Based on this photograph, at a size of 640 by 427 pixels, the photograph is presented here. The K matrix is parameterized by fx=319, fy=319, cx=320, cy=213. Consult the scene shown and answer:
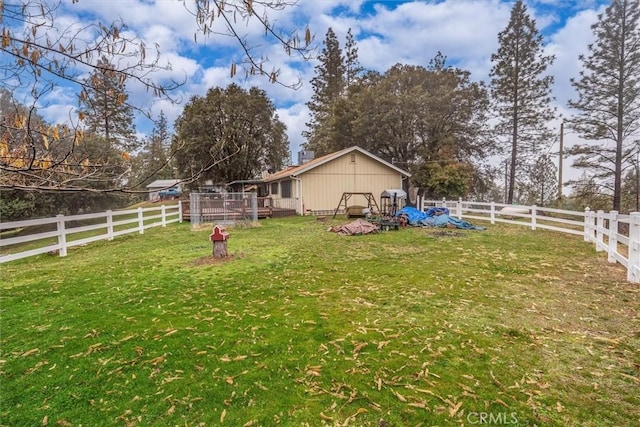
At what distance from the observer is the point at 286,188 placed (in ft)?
66.3

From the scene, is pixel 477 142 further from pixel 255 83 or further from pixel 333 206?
pixel 255 83

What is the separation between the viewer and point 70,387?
246 centimetres

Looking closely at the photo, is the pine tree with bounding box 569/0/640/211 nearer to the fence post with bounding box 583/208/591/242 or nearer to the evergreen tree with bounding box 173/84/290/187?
the fence post with bounding box 583/208/591/242

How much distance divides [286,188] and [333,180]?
3.18 metres

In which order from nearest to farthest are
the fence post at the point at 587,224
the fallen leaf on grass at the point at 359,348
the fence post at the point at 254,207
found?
the fallen leaf on grass at the point at 359,348
the fence post at the point at 587,224
the fence post at the point at 254,207

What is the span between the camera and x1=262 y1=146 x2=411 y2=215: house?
18469mm

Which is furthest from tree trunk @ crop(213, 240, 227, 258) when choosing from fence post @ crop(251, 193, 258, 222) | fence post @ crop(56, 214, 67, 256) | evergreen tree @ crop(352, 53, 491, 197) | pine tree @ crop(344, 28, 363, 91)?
pine tree @ crop(344, 28, 363, 91)

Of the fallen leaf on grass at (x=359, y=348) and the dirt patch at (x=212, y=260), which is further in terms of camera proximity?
the dirt patch at (x=212, y=260)

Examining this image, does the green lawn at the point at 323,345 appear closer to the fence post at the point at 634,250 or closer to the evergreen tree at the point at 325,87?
the fence post at the point at 634,250

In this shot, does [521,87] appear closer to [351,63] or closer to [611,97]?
[611,97]

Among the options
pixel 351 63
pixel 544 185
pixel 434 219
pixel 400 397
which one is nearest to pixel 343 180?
pixel 434 219

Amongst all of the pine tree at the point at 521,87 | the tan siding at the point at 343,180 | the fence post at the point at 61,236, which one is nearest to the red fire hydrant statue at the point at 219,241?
the fence post at the point at 61,236

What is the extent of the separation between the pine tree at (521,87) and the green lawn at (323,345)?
19.0 m

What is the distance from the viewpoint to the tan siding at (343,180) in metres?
18.6
